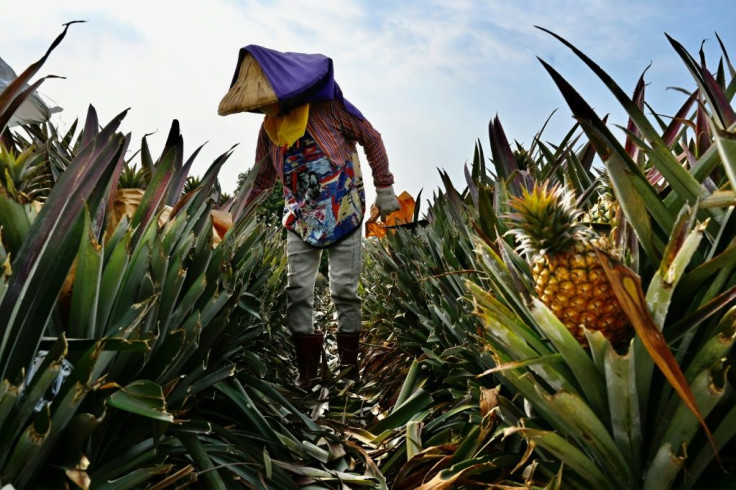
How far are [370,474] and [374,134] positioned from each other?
8.07 feet

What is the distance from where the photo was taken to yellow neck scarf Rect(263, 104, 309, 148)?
3.57m

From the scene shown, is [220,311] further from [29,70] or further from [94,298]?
[29,70]

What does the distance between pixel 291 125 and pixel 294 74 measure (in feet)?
0.97

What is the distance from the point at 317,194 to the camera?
3.70m

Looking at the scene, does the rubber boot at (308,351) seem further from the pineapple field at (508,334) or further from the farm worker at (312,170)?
the pineapple field at (508,334)

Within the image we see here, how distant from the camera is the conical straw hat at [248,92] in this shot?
11.3 feet

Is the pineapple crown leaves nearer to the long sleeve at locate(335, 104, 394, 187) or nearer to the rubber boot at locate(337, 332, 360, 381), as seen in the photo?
the long sleeve at locate(335, 104, 394, 187)

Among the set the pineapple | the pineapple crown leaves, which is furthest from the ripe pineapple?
the pineapple

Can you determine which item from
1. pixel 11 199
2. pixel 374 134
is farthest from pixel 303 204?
pixel 11 199

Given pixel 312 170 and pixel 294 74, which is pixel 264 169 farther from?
pixel 294 74

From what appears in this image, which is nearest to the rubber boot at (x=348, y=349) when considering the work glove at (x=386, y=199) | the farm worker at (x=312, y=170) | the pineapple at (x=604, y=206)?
the farm worker at (x=312, y=170)

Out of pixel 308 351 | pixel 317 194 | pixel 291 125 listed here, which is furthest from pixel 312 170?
pixel 308 351

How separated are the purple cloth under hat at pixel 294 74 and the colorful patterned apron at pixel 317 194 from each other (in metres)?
0.29

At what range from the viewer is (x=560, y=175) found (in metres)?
2.37
